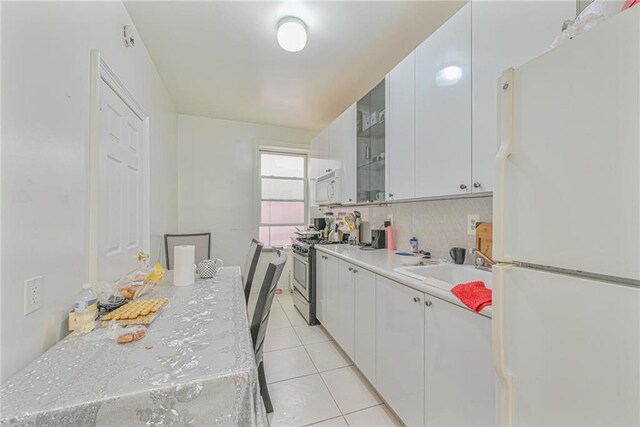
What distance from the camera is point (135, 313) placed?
3.69ft

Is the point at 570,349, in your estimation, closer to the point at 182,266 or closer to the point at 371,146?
the point at 182,266

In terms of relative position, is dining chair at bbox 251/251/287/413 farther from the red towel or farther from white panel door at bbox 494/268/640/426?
white panel door at bbox 494/268/640/426

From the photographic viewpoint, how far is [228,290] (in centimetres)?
154

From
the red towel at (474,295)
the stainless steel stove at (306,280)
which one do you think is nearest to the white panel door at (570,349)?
the red towel at (474,295)

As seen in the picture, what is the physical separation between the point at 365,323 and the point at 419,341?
0.57 m

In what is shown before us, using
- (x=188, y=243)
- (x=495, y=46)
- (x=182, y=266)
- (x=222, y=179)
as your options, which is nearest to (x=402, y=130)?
(x=495, y=46)

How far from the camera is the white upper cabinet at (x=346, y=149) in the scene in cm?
269

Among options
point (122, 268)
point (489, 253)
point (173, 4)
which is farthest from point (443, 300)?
point (173, 4)

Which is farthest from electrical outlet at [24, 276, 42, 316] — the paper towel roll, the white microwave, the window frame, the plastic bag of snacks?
the window frame

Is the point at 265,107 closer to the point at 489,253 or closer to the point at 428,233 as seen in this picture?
the point at 428,233

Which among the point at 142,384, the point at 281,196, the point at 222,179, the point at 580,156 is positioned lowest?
the point at 142,384

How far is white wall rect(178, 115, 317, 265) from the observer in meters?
3.73

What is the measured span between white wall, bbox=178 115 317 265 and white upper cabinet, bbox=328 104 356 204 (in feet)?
4.67

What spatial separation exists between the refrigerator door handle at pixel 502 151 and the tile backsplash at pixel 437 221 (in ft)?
3.14
